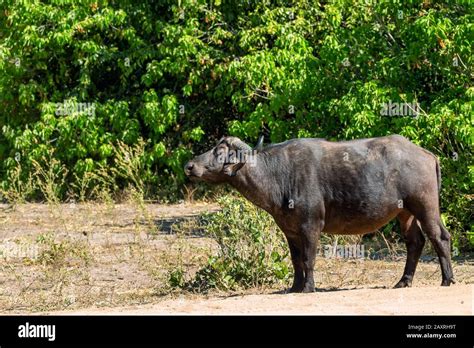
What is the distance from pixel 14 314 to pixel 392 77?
657cm

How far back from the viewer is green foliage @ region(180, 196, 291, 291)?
1163 centimetres

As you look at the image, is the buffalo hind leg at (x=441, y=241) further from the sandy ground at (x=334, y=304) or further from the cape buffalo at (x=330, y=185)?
the sandy ground at (x=334, y=304)

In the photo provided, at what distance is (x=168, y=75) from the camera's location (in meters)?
20.3

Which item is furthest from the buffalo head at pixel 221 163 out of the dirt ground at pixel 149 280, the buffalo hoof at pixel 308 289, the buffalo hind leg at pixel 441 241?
the buffalo hind leg at pixel 441 241

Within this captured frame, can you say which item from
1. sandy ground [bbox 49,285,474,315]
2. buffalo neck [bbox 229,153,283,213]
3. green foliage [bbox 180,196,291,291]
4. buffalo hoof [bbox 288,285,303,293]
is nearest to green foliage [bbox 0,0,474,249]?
green foliage [bbox 180,196,291,291]

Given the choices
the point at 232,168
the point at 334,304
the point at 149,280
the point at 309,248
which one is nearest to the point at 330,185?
the point at 309,248

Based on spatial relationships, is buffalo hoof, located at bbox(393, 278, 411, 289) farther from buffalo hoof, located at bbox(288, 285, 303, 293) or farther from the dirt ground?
buffalo hoof, located at bbox(288, 285, 303, 293)

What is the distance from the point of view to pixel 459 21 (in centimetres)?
1404

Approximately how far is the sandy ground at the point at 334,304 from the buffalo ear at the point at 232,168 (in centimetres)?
134

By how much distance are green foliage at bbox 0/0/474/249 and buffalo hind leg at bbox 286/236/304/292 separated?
4358mm

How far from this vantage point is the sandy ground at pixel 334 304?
9.45m

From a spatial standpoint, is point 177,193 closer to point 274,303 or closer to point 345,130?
point 345,130

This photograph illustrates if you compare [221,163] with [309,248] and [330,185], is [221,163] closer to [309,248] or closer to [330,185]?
[330,185]

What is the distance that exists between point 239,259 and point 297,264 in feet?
2.54
